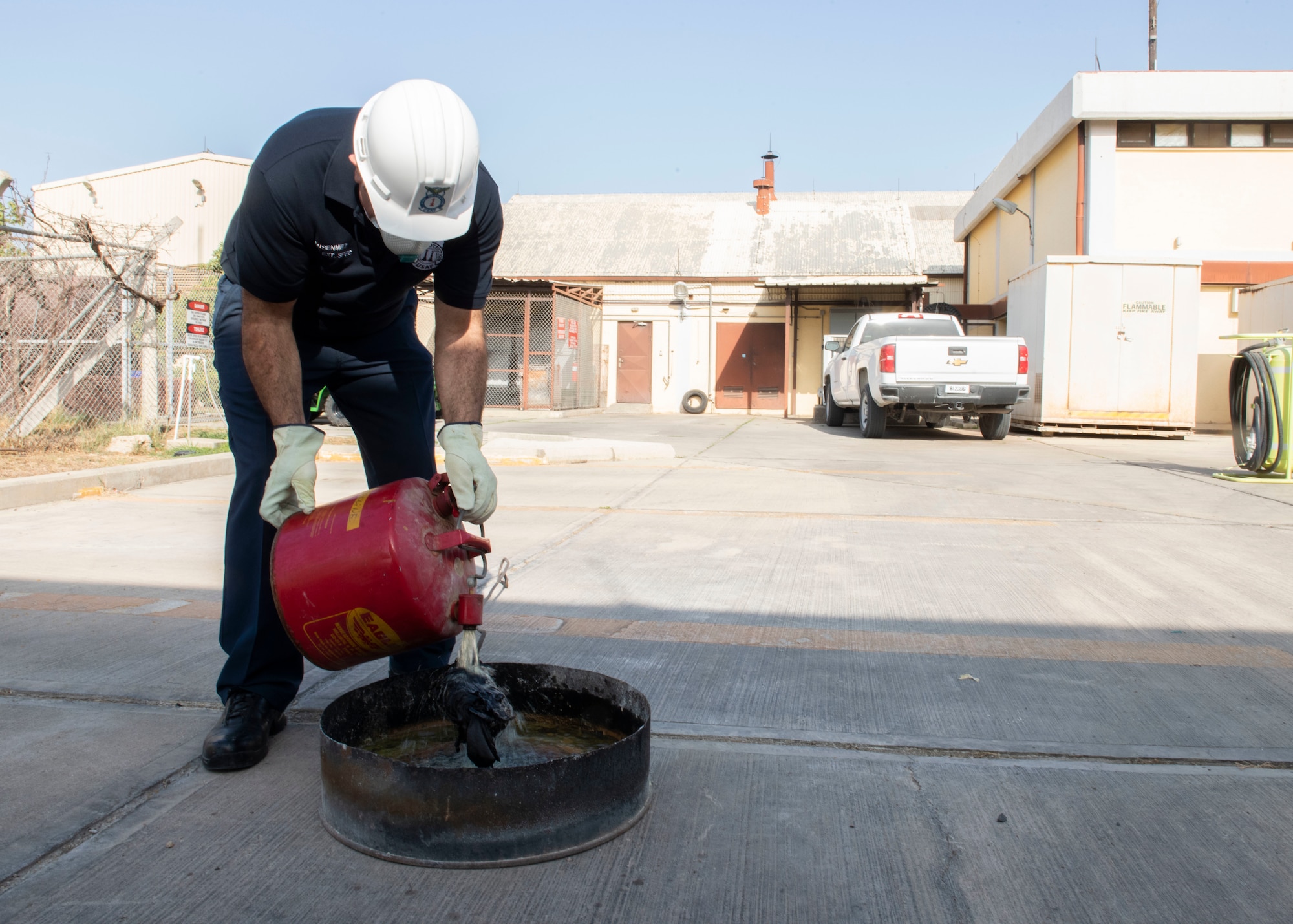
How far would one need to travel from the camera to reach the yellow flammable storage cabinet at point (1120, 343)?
14.6 m

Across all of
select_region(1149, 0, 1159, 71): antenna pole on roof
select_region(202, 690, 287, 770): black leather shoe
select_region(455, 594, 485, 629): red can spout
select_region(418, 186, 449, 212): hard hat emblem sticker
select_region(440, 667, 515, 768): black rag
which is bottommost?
select_region(202, 690, 287, 770): black leather shoe

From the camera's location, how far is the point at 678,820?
2139 millimetres

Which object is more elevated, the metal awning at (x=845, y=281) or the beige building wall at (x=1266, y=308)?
the metal awning at (x=845, y=281)

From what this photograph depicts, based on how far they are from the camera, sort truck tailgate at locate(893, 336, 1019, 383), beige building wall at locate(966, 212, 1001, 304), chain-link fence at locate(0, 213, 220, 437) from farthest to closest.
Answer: beige building wall at locate(966, 212, 1001, 304) < truck tailgate at locate(893, 336, 1019, 383) < chain-link fence at locate(0, 213, 220, 437)

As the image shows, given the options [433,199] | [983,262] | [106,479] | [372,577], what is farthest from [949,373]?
[983,262]

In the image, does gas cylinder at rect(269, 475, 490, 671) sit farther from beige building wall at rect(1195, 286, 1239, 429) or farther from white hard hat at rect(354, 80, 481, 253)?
beige building wall at rect(1195, 286, 1239, 429)

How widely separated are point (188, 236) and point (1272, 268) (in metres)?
29.6

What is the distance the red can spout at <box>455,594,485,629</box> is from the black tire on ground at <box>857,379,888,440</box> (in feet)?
40.6

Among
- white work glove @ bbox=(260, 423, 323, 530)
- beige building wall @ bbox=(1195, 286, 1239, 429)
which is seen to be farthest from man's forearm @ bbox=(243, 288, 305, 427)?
beige building wall @ bbox=(1195, 286, 1239, 429)

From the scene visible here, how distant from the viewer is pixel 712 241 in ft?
99.4

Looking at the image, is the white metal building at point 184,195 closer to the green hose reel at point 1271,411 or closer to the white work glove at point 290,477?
the green hose reel at point 1271,411

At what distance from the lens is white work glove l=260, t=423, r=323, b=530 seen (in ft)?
7.88

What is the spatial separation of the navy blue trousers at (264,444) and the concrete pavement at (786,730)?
8.2 inches

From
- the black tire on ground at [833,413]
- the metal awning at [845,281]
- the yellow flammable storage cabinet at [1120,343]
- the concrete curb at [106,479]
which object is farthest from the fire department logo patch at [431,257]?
the metal awning at [845,281]
